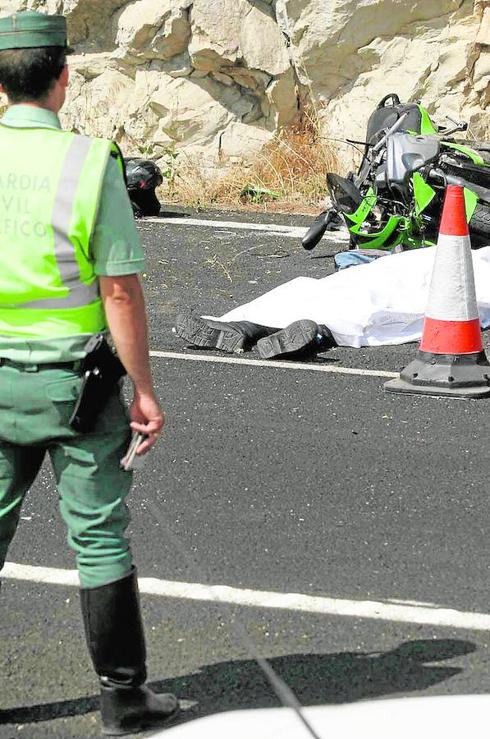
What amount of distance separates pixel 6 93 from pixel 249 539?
2208 mm

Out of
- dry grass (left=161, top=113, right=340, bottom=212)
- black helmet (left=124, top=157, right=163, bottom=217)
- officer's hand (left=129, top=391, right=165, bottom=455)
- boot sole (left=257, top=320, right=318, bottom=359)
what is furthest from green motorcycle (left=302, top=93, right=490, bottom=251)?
officer's hand (left=129, top=391, right=165, bottom=455)

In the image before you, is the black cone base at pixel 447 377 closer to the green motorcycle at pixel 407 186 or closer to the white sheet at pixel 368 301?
the white sheet at pixel 368 301

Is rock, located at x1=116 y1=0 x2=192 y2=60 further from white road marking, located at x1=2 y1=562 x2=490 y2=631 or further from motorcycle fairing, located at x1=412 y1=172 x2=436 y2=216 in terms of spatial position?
white road marking, located at x1=2 y1=562 x2=490 y2=631

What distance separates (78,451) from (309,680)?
41.5 inches

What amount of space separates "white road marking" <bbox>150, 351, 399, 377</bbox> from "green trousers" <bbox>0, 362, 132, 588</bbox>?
161 inches

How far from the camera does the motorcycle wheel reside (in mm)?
9430

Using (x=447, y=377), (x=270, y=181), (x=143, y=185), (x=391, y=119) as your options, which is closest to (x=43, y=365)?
(x=447, y=377)

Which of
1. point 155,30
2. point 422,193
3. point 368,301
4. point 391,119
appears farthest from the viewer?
point 155,30

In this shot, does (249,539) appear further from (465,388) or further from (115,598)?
(465,388)

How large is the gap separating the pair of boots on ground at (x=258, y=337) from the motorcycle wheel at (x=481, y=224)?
203cm

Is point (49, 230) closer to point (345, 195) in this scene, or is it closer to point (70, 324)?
point (70, 324)

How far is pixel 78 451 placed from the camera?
3.41 metres

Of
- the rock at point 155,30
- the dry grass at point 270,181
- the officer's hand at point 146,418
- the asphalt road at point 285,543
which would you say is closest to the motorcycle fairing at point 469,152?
the asphalt road at point 285,543

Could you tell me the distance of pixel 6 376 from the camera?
3.40 meters
